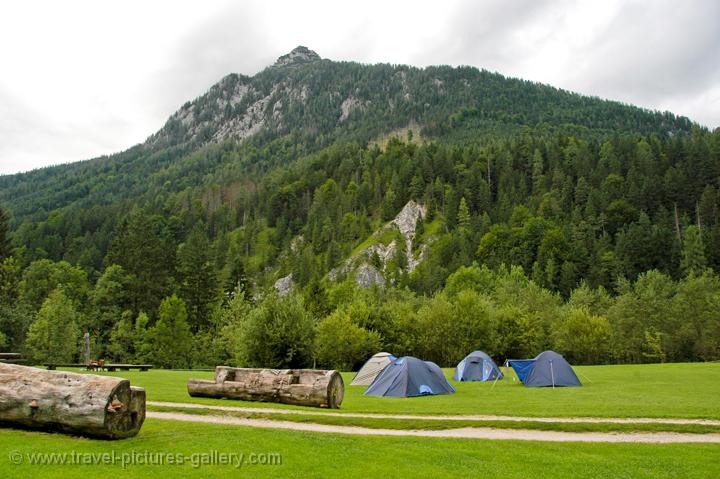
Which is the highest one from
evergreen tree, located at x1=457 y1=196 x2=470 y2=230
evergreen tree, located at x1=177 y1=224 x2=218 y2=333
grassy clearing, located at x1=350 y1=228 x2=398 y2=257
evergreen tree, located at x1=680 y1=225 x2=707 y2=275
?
evergreen tree, located at x1=457 y1=196 x2=470 y2=230

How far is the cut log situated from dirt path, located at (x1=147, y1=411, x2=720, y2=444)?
391cm

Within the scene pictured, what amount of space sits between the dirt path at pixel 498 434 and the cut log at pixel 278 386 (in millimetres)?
3912

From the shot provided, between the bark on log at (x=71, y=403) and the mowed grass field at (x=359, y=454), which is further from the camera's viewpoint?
the bark on log at (x=71, y=403)

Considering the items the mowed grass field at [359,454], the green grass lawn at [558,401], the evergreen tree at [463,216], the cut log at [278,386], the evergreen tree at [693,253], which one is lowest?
the green grass lawn at [558,401]

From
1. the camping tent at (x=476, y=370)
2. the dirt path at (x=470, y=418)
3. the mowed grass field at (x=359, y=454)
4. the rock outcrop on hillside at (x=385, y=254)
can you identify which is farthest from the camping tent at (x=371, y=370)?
the rock outcrop on hillside at (x=385, y=254)

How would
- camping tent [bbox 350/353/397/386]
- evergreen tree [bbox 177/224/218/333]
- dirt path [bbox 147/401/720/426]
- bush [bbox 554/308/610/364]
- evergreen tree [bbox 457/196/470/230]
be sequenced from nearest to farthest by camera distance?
dirt path [bbox 147/401/720/426]
camping tent [bbox 350/353/397/386]
bush [bbox 554/308/610/364]
evergreen tree [bbox 177/224/218/333]
evergreen tree [bbox 457/196/470/230]

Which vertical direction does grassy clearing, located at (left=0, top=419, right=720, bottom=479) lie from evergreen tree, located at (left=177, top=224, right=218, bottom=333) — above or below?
below

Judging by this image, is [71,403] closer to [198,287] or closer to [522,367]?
[522,367]

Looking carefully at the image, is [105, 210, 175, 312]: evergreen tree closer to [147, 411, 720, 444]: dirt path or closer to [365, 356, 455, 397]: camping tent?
[365, 356, 455, 397]: camping tent

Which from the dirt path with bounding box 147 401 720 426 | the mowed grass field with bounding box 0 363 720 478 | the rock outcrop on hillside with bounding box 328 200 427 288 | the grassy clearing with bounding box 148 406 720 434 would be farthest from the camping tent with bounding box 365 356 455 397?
the rock outcrop on hillside with bounding box 328 200 427 288

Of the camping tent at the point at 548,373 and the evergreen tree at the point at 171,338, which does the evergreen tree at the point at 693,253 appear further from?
the evergreen tree at the point at 171,338

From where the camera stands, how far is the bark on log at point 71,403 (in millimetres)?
12812

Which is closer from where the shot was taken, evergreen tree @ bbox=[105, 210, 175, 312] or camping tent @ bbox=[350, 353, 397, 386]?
camping tent @ bbox=[350, 353, 397, 386]

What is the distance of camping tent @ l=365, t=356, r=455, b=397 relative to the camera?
94.7 feet
